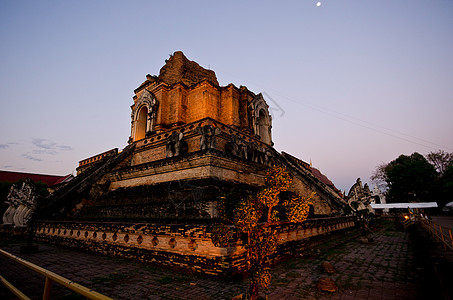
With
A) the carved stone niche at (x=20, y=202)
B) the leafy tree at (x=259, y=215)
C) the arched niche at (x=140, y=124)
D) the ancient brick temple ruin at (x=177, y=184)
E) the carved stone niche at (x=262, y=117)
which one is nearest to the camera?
the leafy tree at (x=259, y=215)

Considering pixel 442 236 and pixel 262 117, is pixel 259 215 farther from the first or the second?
pixel 262 117

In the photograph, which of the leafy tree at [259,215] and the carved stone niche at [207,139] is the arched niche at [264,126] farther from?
the leafy tree at [259,215]

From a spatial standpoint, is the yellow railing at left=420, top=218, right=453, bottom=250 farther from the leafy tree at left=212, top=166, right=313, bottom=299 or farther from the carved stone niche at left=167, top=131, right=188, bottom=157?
the carved stone niche at left=167, top=131, right=188, bottom=157

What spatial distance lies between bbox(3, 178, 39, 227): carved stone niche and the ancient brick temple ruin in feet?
4.96

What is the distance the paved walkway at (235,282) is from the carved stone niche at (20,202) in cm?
499

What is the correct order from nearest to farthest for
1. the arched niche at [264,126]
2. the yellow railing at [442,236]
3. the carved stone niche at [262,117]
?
the yellow railing at [442,236]
the carved stone niche at [262,117]
the arched niche at [264,126]

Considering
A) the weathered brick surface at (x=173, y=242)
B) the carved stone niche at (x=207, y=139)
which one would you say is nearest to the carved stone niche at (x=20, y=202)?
the weathered brick surface at (x=173, y=242)

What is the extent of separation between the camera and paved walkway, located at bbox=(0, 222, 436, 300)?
14.9 ft

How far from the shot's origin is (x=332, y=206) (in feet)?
42.8

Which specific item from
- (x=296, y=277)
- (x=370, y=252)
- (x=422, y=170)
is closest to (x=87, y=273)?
(x=296, y=277)

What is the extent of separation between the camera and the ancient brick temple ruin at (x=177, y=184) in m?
6.55

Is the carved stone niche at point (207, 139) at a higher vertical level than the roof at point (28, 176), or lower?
lower

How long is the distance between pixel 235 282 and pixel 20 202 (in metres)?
13.9

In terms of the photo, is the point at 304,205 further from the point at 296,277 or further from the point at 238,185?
the point at 238,185
